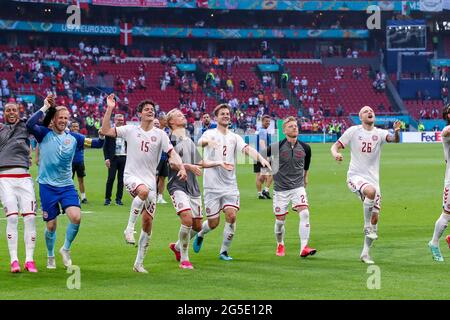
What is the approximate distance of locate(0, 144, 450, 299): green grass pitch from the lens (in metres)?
11.4

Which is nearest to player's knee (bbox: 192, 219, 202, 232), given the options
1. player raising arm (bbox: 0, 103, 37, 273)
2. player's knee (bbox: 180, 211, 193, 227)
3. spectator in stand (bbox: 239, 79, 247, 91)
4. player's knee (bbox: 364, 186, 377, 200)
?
player's knee (bbox: 180, 211, 193, 227)

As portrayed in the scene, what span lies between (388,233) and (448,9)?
71786 millimetres

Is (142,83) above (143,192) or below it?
below

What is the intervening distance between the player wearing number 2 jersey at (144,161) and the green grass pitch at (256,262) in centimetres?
80

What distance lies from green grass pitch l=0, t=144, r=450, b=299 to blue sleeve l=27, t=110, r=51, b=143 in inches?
77.9

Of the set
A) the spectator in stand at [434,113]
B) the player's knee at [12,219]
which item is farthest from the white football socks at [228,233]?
the spectator in stand at [434,113]

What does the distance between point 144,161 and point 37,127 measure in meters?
1.64

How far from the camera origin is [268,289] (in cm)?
1155

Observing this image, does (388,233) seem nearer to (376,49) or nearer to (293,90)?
(293,90)

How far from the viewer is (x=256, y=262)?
14328mm

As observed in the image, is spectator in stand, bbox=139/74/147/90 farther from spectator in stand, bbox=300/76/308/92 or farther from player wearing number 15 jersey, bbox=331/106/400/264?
player wearing number 15 jersey, bbox=331/106/400/264

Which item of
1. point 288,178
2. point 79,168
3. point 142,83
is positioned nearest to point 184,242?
point 288,178

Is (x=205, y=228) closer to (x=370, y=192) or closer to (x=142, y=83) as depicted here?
(x=370, y=192)
